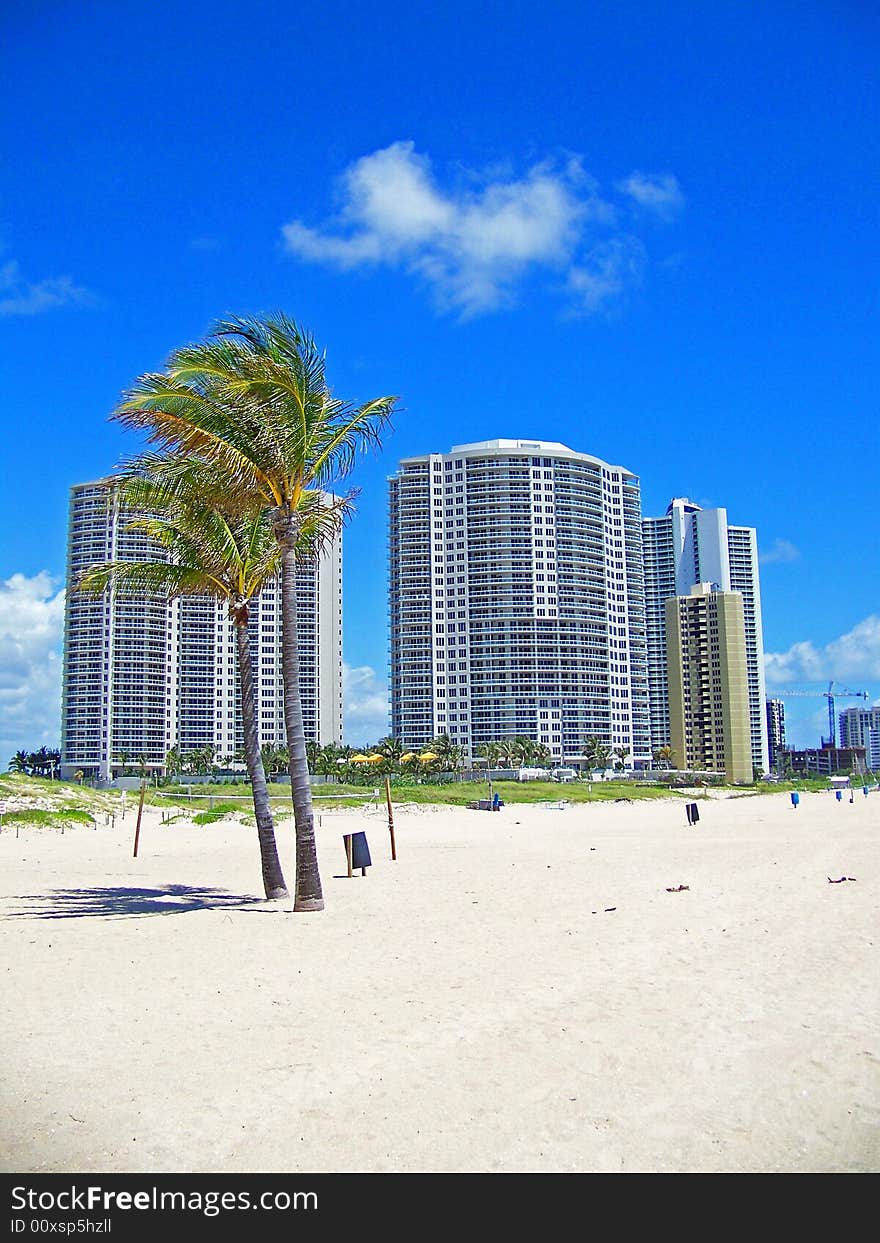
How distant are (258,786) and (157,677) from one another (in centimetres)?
12621

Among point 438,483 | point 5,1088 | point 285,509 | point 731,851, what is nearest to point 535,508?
point 438,483

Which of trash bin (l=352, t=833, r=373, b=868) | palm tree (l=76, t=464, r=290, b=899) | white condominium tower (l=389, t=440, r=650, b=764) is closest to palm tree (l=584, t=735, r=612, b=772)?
white condominium tower (l=389, t=440, r=650, b=764)

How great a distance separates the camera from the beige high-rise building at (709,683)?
6102 inches

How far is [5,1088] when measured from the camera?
6.86 metres

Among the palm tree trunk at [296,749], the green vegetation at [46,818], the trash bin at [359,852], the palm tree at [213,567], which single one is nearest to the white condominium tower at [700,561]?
the green vegetation at [46,818]

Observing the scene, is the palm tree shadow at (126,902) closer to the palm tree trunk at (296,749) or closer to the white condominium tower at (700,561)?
the palm tree trunk at (296,749)

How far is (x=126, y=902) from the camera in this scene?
666 inches

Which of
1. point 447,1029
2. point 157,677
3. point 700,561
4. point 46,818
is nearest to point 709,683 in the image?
point 700,561

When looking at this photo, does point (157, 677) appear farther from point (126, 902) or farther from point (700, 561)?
point (126, 902)

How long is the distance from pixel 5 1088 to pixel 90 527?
13665cm

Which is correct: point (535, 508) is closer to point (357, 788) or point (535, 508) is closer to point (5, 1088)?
point (357, 788)

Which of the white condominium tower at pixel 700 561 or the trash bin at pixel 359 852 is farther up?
the white condominium tower at pixel 700 561

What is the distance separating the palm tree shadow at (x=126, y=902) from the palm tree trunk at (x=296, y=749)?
3.47 ft

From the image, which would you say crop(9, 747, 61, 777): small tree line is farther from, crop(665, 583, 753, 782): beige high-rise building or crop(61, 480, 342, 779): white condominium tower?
crop(665, 583, 753, 782): beige high-rise building
